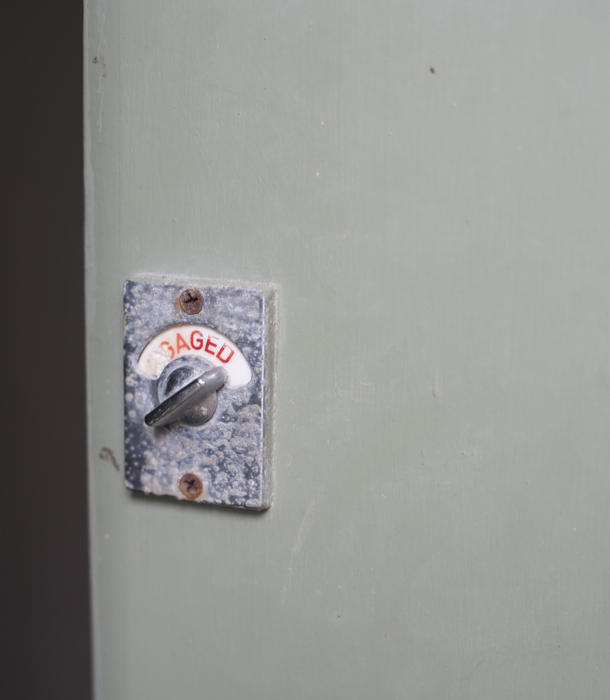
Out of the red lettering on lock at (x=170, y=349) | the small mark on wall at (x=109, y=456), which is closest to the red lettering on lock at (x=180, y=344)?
the red lettering on lock at (x=170, y=349)

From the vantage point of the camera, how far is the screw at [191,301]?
56 centimetres

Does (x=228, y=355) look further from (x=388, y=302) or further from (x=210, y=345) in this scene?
(x=388, y=302)

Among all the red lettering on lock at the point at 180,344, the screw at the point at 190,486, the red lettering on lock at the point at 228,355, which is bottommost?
the screw at the point at 190,486

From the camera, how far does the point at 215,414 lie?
22.2 inches

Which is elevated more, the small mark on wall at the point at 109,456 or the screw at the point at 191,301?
the screw at the point at 191,301

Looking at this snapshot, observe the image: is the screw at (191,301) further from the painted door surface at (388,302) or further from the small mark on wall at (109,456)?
the small mark on wall at (109,456)

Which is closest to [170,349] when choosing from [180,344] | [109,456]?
[180,344]

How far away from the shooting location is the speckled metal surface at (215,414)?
552mm

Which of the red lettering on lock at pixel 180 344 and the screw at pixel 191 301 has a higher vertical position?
the screw at pixel 191 301

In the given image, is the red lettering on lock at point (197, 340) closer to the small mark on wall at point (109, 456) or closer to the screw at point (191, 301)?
the screw at point (191, 301)

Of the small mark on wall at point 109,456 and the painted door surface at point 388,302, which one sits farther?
the small mark on wall at point 109,456

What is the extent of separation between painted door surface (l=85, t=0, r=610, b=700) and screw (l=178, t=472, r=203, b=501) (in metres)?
0.02

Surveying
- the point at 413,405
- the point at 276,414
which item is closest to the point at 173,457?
the point at 276,414

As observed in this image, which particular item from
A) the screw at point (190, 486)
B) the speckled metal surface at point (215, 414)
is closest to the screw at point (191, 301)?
the speckled metal surface at point (215, 414)
